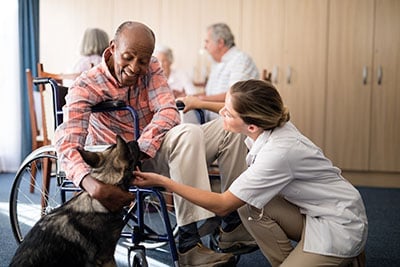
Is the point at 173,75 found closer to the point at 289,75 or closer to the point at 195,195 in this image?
the point at 289,75

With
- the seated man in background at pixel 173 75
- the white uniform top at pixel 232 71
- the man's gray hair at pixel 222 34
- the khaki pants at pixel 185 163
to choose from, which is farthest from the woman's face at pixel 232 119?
the seated man in background at pixel 173 75

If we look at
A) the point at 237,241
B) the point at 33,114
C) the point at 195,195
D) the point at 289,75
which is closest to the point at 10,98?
the point at 33,114

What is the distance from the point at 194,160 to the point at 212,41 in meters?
2.31

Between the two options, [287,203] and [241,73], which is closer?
[287,203]

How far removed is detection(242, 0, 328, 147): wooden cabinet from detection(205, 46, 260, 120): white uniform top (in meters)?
0.92

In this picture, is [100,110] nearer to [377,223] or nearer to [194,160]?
[194,160]

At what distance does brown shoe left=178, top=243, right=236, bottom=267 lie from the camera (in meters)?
1.84

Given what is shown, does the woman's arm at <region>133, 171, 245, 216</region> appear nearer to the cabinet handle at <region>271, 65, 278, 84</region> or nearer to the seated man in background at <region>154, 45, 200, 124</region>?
the seated man in background at <region>154, 45, 200, 124</region>

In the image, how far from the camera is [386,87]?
4.59 meters

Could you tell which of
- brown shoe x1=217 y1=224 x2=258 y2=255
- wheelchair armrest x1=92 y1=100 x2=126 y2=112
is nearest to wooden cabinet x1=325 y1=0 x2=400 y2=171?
brown shoe x1=217 y1=224 x2=258 y2=255

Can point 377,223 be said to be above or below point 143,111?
below

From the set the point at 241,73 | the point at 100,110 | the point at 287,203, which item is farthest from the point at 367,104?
the point at 100,110

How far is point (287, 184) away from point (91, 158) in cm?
68

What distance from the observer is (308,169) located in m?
1.72
